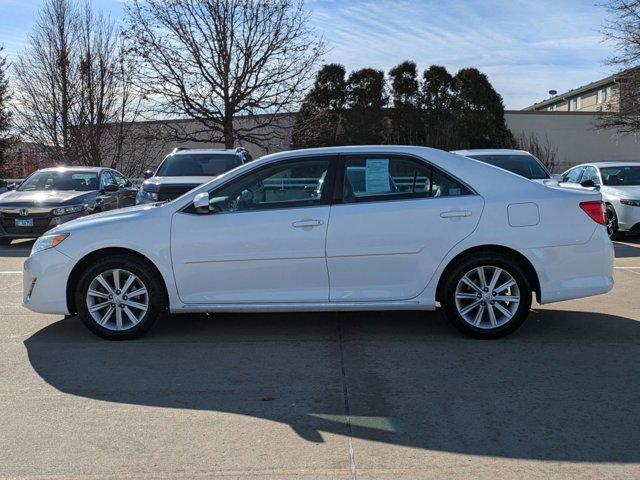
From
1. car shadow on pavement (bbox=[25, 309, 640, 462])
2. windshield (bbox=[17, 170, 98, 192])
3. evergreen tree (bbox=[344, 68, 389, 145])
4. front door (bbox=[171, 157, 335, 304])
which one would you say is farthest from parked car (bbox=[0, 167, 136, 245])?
evergreen tree (bbox=[344, 68, 389, 145])

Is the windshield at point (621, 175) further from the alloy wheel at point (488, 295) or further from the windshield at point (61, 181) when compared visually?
the windshield at point (61, 181)

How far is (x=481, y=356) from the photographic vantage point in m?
5.12

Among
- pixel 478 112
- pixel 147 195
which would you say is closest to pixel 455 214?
pixel 147 195

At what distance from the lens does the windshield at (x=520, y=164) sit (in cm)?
1210

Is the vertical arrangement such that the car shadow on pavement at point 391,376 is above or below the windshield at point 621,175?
below

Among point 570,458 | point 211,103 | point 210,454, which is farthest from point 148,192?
point 211,103

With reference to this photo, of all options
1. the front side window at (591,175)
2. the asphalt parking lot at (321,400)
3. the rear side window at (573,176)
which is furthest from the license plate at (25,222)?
the rear side window at (573,176)

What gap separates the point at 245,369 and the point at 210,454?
1.38 meters

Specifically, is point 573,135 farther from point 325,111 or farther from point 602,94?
point 325,111

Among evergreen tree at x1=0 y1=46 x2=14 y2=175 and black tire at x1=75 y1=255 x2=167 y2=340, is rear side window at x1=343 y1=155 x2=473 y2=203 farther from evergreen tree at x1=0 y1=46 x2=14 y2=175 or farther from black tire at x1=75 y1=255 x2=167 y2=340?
evergreen tree at x1=0 y1=46 x2=14 y2=175

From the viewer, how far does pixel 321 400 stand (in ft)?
13.9

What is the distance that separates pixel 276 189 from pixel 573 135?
37950mm

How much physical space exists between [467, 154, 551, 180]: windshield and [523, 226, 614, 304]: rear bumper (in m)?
6.78

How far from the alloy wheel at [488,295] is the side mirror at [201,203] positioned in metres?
2.27
